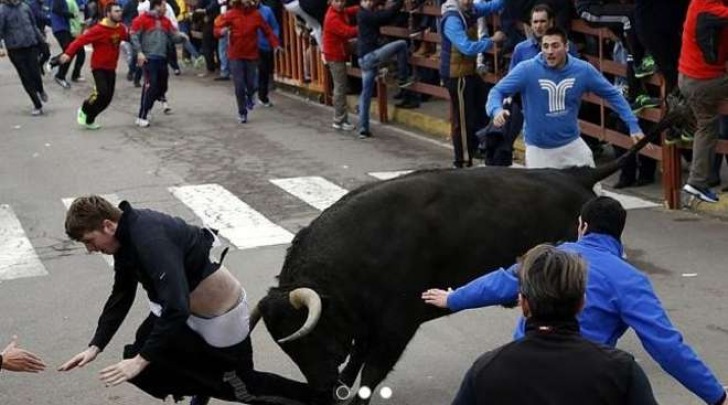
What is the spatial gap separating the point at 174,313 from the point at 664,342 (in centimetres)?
221

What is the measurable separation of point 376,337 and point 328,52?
37.1ft

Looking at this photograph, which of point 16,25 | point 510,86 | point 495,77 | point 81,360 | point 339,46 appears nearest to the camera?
point 81,360

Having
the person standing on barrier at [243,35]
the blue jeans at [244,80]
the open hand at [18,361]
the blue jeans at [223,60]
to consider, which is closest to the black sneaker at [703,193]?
the open hand at [18,361]

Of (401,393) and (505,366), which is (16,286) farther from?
(505,366)

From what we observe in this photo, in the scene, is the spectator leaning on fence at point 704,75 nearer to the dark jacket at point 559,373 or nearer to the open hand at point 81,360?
the open hand at point 81,360

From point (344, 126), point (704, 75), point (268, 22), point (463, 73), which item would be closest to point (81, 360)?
point (704, 75)

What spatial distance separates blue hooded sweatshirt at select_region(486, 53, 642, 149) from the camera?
8758 mm

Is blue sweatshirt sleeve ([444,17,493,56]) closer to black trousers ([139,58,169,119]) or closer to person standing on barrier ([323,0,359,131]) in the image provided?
person standing on barrier ([323,0,359,131])

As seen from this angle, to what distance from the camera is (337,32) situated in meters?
17.2

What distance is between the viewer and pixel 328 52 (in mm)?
17500

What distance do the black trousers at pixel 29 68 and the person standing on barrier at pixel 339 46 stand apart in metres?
5.11

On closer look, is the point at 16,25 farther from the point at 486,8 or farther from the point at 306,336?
the point at 306,336

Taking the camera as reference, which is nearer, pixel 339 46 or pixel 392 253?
pixel 392 253

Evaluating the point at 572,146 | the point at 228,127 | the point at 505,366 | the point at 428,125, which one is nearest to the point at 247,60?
the point at 228,127
